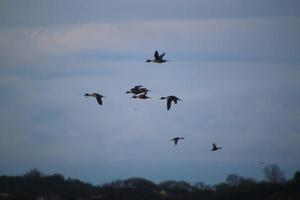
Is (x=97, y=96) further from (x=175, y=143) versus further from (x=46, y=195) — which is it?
(x=46, y=195)

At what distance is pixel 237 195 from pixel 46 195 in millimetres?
30816

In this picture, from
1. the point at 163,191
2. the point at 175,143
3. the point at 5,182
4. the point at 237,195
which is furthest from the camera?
the point at 5,182

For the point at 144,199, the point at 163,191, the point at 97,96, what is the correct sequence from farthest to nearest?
1. the point at 163,191
2. the point at 144,199
3. the point at 97,96

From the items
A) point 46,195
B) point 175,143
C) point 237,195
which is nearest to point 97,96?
point 175,143

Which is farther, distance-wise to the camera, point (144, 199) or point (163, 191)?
point (163, 191)

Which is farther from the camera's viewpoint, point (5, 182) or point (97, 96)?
point (5, 182)

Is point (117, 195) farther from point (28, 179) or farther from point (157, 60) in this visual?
point (157, 60)

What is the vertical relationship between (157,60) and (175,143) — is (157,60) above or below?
above

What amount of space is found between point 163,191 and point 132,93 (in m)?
61.4

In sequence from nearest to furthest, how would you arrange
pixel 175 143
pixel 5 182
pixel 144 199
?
pixel 175 143 → pixel 144 199 → pixel 5 182

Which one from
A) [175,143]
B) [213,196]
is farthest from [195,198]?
[175,143]

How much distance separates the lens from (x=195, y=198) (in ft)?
334

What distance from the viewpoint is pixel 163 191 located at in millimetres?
108125

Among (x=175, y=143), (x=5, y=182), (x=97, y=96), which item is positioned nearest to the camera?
(x=97, y=96)
